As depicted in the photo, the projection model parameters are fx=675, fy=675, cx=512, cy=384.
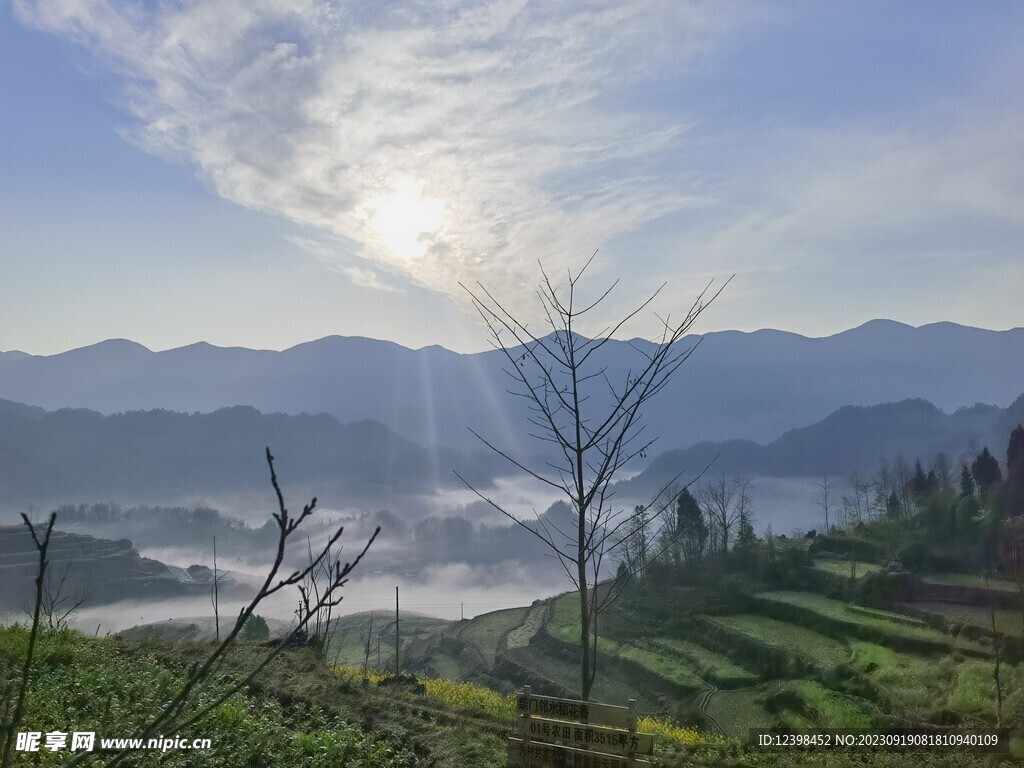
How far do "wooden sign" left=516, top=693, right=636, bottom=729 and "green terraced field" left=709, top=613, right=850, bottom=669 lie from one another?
27.7 metres

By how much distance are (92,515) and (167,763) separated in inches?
8296

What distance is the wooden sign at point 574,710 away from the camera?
16.8 ft

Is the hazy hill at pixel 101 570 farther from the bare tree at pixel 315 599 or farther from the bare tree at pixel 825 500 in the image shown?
the bare tree at pixel 315 599

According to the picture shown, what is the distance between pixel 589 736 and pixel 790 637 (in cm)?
3338

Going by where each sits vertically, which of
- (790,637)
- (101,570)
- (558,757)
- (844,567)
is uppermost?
(558,757)

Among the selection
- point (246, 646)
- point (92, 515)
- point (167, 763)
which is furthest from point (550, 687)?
point (92, 515)

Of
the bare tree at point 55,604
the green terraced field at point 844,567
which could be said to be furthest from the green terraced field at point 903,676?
the bare tree at point 55,604

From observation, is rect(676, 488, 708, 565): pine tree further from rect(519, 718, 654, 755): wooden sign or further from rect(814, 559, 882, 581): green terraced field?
rect(519, 718, 654, 755): wooden sign

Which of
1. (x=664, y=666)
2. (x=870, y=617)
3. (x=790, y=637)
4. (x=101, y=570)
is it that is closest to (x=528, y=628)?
(x=664, y=666)

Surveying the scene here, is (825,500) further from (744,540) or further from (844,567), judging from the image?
(844,567)

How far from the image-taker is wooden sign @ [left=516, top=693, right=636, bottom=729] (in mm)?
5105

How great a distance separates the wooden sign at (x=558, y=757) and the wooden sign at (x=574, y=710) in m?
0.21

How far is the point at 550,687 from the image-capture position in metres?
33.4

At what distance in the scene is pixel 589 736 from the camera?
5.12 metres
